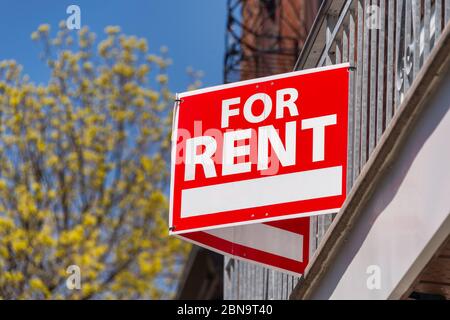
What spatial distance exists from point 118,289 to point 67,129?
380 cm

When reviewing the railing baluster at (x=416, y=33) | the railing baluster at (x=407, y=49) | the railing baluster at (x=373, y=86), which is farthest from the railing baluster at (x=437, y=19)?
the railing baluster at (x=373, y=86)

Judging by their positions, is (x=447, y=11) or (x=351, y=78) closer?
(x=447, y=11)

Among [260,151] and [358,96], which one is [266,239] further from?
[358,96]

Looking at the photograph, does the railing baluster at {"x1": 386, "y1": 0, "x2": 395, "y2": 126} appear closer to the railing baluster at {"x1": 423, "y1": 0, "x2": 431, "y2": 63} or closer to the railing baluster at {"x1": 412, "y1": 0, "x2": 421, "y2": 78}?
the railing baluster at {"x1": 412, "y1": 0, "x2": 421, "y2": 78}

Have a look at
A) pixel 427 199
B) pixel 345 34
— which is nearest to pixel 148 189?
pixel 345 34

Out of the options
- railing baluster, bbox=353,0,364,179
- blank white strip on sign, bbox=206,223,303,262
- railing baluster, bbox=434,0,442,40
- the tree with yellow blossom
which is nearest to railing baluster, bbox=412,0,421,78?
railing baluster, bbox=434,0,442,40

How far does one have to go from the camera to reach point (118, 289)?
24.6 meters

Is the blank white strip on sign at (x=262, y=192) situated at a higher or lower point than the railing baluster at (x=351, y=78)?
lower

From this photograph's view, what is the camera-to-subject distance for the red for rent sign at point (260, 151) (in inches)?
226

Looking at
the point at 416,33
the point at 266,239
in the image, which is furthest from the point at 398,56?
the point at 266,239

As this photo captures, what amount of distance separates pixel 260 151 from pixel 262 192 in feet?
0.75

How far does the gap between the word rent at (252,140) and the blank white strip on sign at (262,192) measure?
0.08m

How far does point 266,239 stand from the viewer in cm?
652

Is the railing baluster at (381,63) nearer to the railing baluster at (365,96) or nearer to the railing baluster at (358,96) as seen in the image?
the railing baluster at (365,96)
